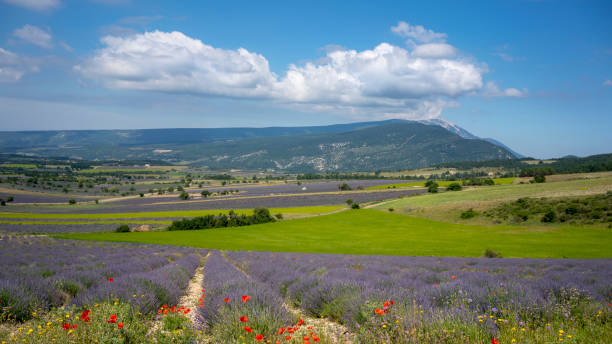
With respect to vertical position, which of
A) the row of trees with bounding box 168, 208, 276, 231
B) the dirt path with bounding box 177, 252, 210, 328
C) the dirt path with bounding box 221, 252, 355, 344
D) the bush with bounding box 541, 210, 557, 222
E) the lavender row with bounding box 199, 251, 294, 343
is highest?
the lavender row with bounding box 199, 251, 294, 343

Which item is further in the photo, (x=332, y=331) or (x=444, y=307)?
(x=332, y=331)

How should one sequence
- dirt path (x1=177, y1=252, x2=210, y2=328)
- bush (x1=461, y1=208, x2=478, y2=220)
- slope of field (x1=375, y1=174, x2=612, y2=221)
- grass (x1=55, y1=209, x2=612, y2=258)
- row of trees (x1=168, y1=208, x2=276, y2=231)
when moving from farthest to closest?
row of trees (x1=168, y1=208, x2=276, y2=231) < slope of field (x1=375, y1=174, x2=612, y2=221) < bush (x1=461, y1=208, x2=478, y2=220) < grass (x1=55, y1=209, x2=612, y2=258) < dirt path (x1=177, y1=252, x2=210, y2=328)

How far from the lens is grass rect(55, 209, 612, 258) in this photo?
28641 millimetres

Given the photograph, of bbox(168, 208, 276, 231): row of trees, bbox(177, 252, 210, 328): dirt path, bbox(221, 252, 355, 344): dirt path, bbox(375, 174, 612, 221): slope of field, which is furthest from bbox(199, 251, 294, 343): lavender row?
bbox(168, 208, 276, 231): row of trees

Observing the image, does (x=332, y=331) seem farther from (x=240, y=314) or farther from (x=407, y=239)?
(x=407, y=239)

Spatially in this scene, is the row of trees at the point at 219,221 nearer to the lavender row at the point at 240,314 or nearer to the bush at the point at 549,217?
the bush at the point at 549,217

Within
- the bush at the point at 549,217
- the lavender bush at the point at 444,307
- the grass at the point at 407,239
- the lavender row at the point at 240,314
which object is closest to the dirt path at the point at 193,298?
the lavender row at the point at 240,314

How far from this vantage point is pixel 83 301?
20.7 ft

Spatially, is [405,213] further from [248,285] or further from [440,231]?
[248,285]

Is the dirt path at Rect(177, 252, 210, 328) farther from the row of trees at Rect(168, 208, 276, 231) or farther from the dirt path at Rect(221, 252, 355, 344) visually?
the row of trees at Rect(168, 208, 276, 231)

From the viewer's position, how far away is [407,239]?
39562mm

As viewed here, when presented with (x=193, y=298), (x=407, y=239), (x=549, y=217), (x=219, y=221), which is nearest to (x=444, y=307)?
(x=193, y=298)

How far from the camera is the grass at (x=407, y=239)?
28.6 meters

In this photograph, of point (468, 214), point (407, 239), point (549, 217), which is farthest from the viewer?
point (468, 214)
